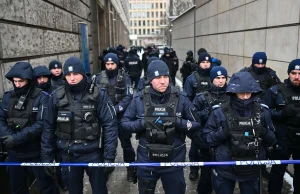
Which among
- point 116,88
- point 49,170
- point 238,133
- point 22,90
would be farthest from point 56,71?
point 238,133

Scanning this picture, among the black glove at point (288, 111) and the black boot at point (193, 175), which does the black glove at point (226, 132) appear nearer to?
the black glove at point (288, 111)

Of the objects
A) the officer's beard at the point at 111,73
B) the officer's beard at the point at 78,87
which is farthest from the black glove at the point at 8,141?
the officer's beard at the point at 111,73

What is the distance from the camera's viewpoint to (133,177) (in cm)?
446

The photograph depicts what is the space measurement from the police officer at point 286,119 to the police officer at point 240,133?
0.67 metres

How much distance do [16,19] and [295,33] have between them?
499 centimetres

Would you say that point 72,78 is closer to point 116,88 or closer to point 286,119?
point 116,88

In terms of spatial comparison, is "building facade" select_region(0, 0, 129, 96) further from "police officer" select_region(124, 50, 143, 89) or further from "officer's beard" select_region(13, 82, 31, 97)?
"police officer" select_region(124, 50, 143, 89)

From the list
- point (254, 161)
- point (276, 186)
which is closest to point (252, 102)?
point (254, 161)

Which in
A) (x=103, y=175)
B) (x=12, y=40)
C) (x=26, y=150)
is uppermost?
(x=12, y=40)

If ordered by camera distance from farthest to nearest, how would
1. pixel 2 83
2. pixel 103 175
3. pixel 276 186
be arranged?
pixel 2 83
pixel 276 186
pixel 103 175

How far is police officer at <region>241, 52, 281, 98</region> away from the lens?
193 inches

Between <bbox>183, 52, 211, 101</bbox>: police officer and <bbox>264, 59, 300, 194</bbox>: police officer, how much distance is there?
1.40 metres

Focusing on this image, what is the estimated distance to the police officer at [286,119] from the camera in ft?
11.5

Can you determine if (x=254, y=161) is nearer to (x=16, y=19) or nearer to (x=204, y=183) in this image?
(x=204, y=183)
